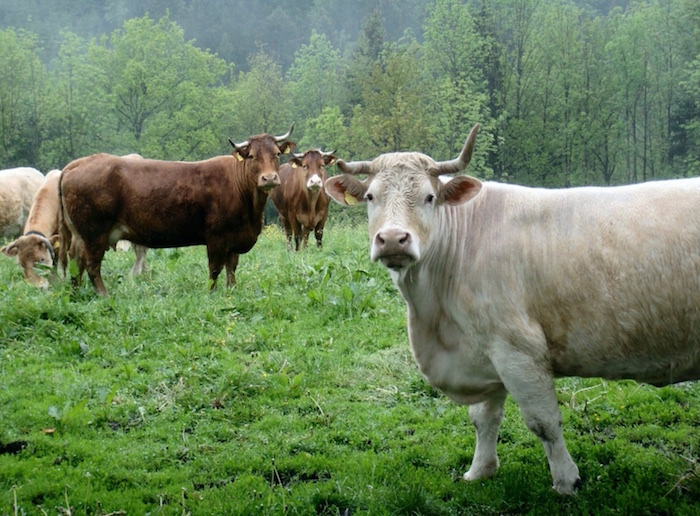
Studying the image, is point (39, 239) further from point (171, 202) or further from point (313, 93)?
point (313, 93)

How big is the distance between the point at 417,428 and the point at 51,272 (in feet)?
22.0

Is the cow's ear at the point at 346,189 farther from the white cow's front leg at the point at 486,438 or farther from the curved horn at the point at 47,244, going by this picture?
the curved horn at the point at 47,244

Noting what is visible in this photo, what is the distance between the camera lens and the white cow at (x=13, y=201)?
19125 millimetres

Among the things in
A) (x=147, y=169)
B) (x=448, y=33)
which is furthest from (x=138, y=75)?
(x=147, y=169)

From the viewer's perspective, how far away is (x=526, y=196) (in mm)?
5141

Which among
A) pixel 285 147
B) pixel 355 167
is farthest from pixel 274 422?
pixel 285 147

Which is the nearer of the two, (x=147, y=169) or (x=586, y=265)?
(x=586, y=265)

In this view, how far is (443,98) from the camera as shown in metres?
50.0

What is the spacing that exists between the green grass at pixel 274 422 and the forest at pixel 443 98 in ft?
128

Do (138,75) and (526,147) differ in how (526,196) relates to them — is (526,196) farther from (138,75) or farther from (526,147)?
(138,75)

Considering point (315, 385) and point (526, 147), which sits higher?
point (526, 147)

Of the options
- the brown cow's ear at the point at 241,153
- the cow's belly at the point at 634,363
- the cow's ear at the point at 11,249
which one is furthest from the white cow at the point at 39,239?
the cow's belly at the point at 634,363

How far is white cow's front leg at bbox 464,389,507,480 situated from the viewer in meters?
5.34

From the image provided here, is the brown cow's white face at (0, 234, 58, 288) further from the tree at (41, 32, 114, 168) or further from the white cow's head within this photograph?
the tree at (41, 32, 114, 168)
